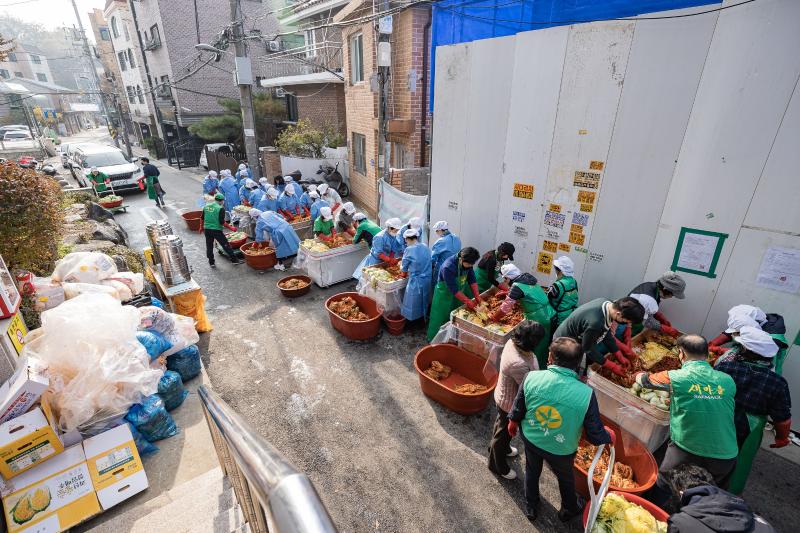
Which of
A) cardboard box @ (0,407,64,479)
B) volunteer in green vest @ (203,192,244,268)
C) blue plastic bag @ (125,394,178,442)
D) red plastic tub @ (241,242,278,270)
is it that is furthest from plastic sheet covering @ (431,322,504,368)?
volunteer in green vest @ (203,192,244,268)

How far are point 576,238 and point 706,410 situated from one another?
10.1 ft

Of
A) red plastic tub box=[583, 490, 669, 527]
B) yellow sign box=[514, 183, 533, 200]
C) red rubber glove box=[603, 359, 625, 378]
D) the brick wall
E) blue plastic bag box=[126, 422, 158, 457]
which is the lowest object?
blue plastic bag box=[126, 422, 158, 457]

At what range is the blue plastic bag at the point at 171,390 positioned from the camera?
4.61m

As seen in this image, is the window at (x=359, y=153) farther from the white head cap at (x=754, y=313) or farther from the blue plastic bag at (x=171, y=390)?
the white head cap at (x=754, y=313)

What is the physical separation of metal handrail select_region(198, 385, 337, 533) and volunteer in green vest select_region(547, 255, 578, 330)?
458 centimetres

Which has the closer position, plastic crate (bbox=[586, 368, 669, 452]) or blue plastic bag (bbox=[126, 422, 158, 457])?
plastic crate (bbox=[586, 368, 669, 452])

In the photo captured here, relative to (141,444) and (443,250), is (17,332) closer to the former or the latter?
(141,444)

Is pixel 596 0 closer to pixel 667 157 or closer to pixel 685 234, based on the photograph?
pixel 667 157

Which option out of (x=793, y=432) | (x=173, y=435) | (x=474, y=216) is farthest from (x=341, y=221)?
(x=793, y=432)

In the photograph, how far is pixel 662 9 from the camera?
4461 mm

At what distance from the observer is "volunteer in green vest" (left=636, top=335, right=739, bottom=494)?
3.18 meters

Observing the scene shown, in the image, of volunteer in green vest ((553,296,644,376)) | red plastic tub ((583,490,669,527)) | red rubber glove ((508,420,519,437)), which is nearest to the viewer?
red plastic tub ((583,490,669,527))

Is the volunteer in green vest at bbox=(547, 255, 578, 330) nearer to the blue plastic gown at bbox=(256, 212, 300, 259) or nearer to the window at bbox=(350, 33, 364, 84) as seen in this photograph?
the blue plastic gown at bbox=(256, 212, 300, 259)

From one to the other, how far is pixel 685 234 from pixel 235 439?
17.8 ft
